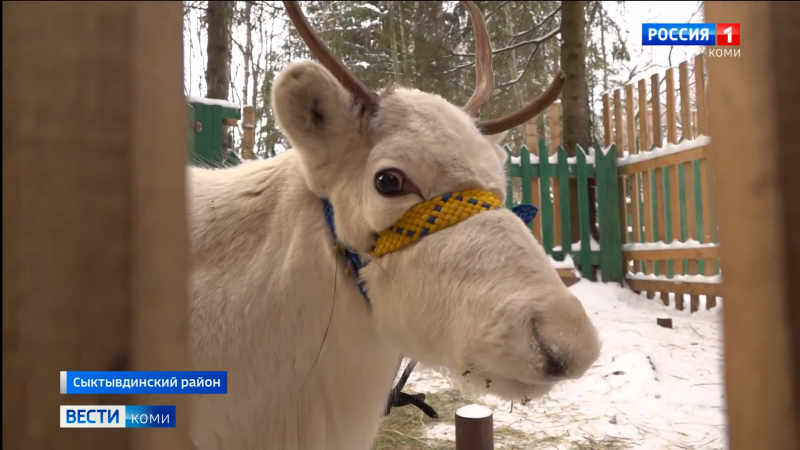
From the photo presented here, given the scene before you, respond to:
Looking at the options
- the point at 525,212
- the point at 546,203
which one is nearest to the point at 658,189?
the point at 546,203

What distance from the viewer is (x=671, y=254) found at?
6254 millimetres

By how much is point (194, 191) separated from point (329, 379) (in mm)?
949

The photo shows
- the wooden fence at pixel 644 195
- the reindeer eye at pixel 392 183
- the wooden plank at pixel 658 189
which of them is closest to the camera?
the reindeer eye at pixel 392 183

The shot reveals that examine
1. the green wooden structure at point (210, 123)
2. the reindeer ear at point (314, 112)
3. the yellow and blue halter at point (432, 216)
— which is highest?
the green wooden structure at point (210, 123)

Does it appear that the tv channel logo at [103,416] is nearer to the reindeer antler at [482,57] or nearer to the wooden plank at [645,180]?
the reindeer antler at [482,57]

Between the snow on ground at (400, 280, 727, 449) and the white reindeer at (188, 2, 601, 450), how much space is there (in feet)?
3.37

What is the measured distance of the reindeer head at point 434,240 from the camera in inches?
52.4

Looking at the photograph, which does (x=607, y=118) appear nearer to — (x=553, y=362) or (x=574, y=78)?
(x=574, y=78)

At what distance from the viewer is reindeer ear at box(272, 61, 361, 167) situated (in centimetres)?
170

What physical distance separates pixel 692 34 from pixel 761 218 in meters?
0.76

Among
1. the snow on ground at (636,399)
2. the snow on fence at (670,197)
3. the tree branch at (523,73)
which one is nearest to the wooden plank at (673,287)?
the snow on fence at (670,197)

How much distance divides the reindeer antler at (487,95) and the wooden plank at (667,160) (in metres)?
4.41

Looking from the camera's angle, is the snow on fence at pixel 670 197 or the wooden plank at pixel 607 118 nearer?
the snow on fence at pixel 670 197

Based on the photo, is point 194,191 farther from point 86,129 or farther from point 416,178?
→ point 86,129
